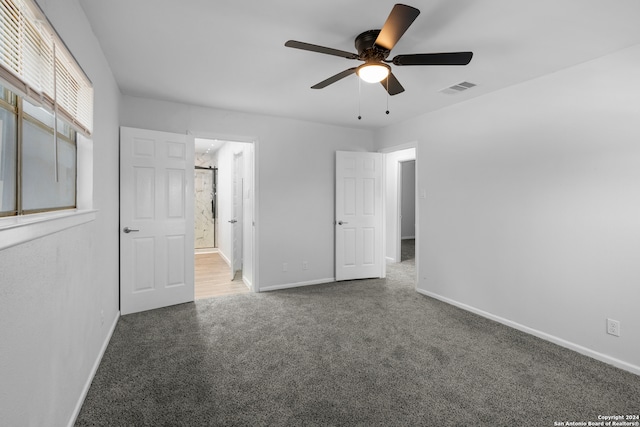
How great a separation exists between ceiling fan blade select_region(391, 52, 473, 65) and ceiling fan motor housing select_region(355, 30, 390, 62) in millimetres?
108

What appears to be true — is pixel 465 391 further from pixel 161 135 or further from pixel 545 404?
pixel 161 135

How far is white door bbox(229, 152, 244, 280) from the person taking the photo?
528 centimetres

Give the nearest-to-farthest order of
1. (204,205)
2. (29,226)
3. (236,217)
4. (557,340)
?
(29,226), (557,340), (236,217), (204,205)

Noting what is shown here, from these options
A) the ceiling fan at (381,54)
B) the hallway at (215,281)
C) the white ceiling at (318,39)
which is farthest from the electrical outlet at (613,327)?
the hallway at (215,281)

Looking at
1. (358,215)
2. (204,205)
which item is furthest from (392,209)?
(204,205)

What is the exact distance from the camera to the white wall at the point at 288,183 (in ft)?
13.6

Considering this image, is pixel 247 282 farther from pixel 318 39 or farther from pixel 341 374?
pixel 318 39

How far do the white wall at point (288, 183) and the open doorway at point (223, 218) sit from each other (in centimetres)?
25

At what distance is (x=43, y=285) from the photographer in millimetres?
1351

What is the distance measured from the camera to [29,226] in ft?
3.81

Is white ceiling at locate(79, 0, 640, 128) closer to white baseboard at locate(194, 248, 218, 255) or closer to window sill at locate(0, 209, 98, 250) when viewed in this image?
window sill at locate(0, 209, 98, 250)

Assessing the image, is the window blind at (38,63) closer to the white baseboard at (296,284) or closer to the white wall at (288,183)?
the white wall at (288,183)

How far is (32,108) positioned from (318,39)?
5.96 feet

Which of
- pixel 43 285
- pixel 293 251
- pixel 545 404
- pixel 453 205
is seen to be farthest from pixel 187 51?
pixel 545 404
